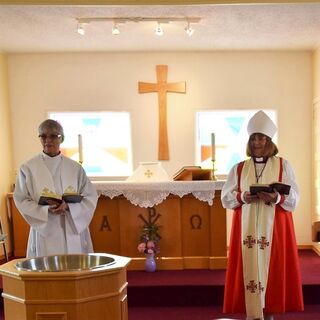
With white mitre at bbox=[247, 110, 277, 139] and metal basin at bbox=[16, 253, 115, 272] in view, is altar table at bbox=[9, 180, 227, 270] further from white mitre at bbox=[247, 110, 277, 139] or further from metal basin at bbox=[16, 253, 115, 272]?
metal basin at bbox=[16, 253, 115, 272]

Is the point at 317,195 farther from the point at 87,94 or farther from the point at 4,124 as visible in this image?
the point at 4,124

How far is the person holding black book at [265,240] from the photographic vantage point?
2.85 metres

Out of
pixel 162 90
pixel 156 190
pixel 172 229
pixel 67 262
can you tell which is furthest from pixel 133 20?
pixel 67 262

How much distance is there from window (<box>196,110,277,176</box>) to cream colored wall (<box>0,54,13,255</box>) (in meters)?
2.42

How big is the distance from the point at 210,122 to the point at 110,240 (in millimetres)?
2364

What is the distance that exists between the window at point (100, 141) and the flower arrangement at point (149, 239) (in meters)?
1.83

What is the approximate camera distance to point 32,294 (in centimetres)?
180

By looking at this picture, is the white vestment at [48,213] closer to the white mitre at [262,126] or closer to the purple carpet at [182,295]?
the white mitre at [262,126]

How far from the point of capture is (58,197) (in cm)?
266

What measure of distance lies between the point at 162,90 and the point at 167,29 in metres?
1.13

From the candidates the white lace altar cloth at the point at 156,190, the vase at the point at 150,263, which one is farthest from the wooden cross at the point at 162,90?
the vase at the point at 150,263

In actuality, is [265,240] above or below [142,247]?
above

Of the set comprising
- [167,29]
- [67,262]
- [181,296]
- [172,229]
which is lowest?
[181,296]

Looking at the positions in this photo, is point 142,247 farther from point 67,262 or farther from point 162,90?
point 162,90
